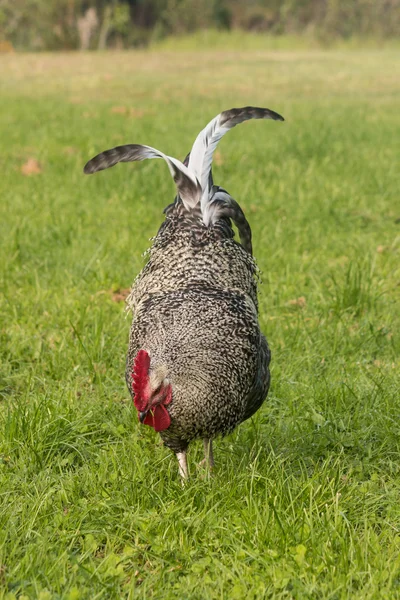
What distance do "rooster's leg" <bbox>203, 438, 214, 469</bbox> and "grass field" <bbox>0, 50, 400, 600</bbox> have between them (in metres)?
0.09

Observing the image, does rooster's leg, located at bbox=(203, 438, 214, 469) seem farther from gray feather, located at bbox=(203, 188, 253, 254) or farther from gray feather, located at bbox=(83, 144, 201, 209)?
gray feather, located at bbox=(83, 144, 201, 209)

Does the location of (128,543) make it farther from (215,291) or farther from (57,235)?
(57,235)

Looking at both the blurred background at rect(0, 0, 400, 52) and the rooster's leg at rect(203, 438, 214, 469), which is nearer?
the rooster's leg at rect(203, 438, 214, 469)

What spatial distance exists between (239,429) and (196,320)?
35.9 inches

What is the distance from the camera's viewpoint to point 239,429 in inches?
154

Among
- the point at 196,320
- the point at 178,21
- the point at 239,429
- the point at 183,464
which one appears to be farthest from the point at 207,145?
the point at 178,21

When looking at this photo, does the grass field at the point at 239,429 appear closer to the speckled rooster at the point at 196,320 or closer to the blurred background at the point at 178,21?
the speckled rooster at the point at 196,320

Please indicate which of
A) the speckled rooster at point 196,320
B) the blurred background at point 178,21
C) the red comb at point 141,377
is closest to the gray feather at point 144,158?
the speckled rooster at point 196,320

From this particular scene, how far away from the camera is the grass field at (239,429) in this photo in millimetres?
2838

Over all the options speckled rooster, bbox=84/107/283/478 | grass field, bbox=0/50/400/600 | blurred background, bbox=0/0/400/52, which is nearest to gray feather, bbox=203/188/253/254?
speckled rooster, bbox=84/107/283/478

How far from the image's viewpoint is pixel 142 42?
36531 millimetres

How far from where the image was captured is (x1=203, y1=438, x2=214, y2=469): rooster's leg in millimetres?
3354

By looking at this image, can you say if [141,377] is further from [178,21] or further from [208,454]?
[178,21]

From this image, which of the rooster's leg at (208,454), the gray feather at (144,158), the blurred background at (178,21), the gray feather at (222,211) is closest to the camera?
the rooster's leg at (208,454)
